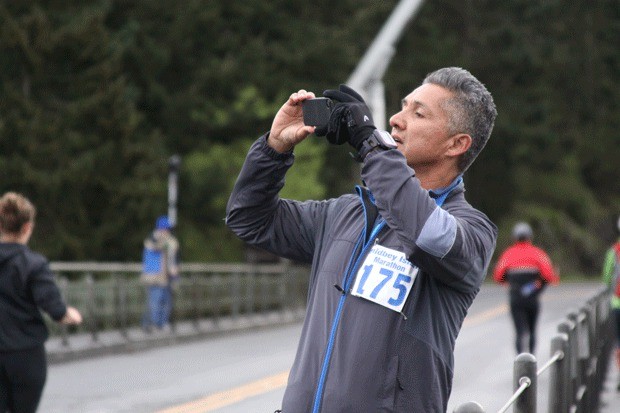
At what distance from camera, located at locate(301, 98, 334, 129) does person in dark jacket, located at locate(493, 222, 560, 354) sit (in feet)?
39.7

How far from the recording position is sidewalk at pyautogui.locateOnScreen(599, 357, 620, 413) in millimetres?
12344

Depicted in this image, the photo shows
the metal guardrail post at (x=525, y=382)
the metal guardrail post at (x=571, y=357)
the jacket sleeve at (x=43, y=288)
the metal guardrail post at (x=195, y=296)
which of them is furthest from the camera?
A: the metal guardrail post at (x=195, y=296)

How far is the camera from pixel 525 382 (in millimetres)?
5258

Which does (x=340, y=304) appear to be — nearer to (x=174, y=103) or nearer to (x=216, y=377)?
(x=216, y=377)

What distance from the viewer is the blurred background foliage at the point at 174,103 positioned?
3675 cm

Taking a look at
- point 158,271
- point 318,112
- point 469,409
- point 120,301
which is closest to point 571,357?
point 469,409

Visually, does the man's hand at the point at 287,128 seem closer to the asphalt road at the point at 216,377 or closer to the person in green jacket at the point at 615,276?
the asphalt road at the point at 216,377

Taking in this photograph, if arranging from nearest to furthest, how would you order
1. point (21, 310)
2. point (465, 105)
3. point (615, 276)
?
point (465, 105)
point (21, 310)
point (615, 276)

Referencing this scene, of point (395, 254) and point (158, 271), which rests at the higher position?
point (158, 271)

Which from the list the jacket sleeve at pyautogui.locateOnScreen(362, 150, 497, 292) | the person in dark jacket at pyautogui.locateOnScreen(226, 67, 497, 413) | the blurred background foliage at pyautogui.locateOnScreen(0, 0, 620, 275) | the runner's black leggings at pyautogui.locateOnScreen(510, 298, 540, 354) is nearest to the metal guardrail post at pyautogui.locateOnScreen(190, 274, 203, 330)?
the blurred background foliage at pyautogui.locateOnScreen(0, 0, 620, 275)

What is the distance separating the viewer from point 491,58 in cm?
6238

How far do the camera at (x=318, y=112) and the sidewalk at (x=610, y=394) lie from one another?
915 centimetres

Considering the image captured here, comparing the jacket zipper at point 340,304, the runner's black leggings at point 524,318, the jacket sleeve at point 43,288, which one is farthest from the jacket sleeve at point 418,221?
the runner's black leggings at point 524,318

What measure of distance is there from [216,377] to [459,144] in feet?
38.4
